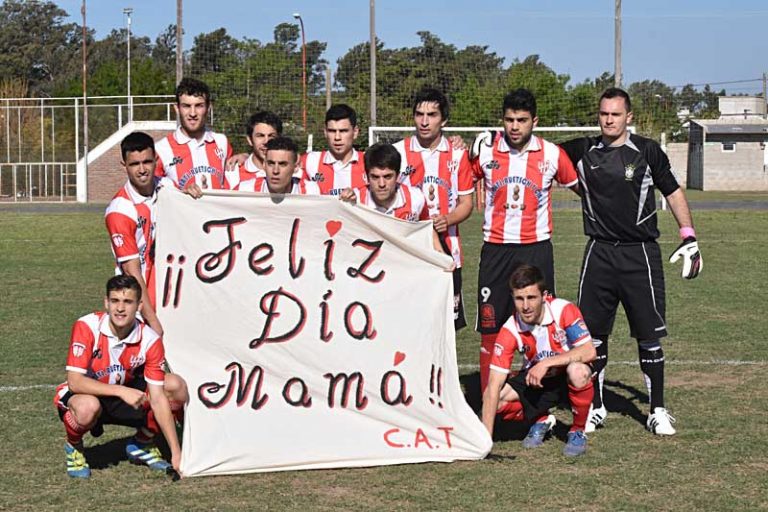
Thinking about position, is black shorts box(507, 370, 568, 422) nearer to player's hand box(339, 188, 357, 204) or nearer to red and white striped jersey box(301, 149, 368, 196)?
player's hand box(339, 188, 357, 204)

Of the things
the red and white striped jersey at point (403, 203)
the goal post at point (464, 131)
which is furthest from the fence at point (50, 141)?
the red and white striped jersey at point (403, 203)

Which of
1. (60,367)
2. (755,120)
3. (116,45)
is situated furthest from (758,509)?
(116,45)

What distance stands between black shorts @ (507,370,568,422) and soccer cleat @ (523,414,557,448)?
5 cm

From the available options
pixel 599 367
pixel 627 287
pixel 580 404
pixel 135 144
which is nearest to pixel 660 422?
pixel 599 367

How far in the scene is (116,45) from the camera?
93.8m

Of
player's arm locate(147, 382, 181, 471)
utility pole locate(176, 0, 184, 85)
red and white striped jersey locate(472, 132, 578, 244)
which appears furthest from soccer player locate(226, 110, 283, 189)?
utility pole locate(176, 0, 184, 85)

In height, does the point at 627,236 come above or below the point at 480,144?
below

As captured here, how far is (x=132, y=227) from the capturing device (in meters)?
5.90

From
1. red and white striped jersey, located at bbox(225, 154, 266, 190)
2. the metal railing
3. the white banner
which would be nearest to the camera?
the white banner

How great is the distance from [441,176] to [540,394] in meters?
1.61

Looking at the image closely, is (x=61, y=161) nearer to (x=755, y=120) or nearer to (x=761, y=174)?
(x=761, y=174)

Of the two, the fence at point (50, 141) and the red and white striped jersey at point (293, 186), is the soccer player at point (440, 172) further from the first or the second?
the fence at point (50, 141)

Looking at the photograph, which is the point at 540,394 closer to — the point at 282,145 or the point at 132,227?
the point at 282,145

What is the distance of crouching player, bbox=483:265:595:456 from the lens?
19.4 feet
